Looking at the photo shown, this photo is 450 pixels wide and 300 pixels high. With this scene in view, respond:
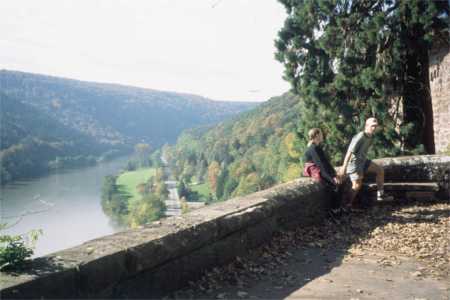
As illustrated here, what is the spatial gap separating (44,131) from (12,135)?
676 inches

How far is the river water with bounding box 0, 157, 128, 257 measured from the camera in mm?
47281

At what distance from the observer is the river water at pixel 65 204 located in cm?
4728

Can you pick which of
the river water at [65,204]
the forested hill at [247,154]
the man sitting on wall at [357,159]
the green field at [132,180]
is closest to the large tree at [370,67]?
the man sitting on wall at [357,159]

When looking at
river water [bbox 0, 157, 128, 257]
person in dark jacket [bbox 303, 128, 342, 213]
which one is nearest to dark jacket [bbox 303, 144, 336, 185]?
person in dark jacket [bbox 303, 128, 342, 213]

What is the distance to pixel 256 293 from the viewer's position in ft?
→ 11.1

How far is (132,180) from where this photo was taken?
10206cm

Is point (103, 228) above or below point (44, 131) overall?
below

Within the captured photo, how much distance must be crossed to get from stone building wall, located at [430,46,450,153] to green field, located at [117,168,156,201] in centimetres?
7737

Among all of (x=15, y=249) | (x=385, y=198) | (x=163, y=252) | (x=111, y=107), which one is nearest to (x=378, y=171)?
(x=385, y=198)

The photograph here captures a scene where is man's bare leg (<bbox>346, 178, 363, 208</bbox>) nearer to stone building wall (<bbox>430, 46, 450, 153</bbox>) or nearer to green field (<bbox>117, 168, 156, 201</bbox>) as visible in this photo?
stone building wall (<bbox>430, 46, 450, 153</bbox>)

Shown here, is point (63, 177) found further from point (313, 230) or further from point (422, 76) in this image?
point (313, 230)

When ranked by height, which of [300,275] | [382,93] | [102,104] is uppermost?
[102,104]

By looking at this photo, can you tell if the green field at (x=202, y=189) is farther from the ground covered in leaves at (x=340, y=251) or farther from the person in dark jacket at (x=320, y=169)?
the ground covered in leaves at (x=340, y=251)

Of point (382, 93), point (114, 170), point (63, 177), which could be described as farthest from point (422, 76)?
point (114, 170)
